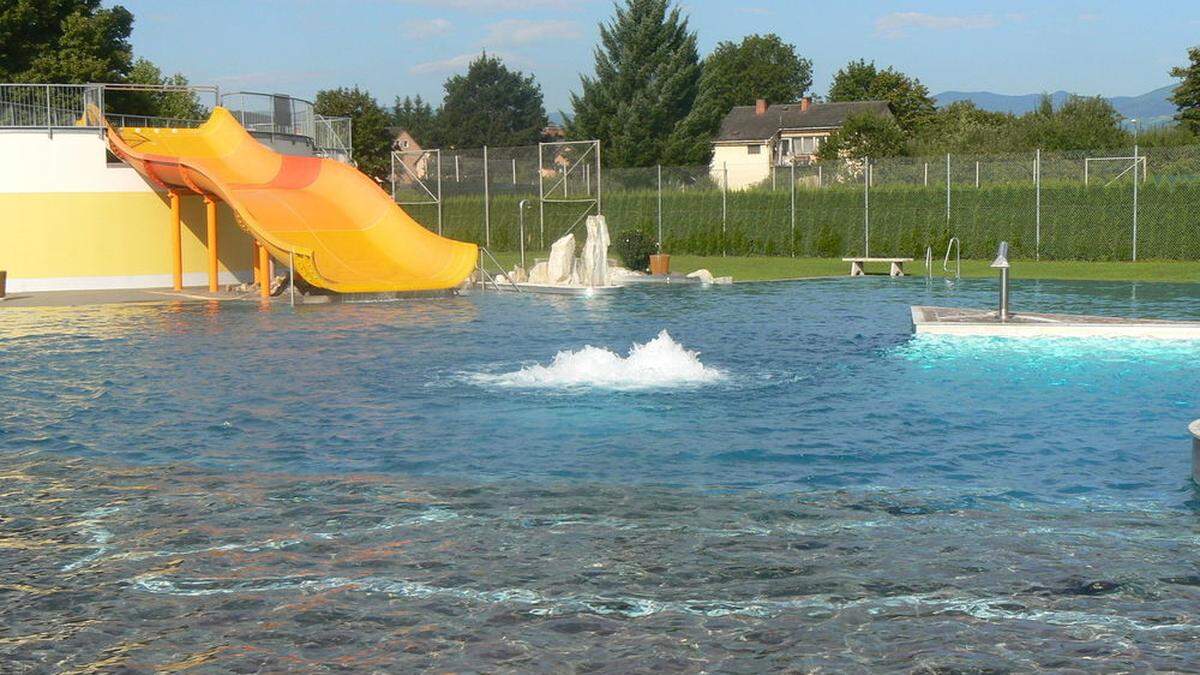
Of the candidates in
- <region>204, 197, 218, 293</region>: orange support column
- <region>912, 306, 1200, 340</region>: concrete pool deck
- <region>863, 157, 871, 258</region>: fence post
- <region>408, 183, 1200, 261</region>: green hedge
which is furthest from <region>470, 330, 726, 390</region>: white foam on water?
<region>863, 157, 871, 258</region>: fence post

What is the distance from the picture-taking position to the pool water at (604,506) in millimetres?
6312

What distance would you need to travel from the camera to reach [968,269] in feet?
101

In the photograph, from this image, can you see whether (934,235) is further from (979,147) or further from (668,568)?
(668,568)

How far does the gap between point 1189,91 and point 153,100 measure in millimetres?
47008

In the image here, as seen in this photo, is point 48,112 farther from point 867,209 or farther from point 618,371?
point 867,209

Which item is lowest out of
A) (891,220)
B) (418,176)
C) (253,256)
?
(253,256)

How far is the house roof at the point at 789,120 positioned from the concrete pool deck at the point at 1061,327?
6518cm

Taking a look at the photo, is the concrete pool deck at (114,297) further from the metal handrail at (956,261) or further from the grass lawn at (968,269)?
the metal handrail at (956,261)

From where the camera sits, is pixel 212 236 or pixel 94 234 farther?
pixel 94 234

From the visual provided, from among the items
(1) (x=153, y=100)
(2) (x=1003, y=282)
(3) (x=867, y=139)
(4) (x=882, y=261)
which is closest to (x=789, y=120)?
(3) (x=867, y=139)

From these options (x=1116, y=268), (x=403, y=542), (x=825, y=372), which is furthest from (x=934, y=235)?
(x=403, y=542)

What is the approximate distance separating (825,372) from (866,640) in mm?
8572

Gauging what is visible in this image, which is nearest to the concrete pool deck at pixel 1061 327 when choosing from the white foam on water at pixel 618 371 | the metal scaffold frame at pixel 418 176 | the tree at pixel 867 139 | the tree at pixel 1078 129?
the white foam on water at pixel 618 371

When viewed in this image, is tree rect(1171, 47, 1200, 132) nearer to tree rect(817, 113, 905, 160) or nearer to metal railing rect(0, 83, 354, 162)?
tree rect(817, 113, 905, 160)
